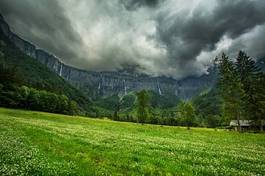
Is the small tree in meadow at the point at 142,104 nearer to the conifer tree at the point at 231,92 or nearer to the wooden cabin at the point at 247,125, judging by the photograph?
the conifer tree at the point at 231,92

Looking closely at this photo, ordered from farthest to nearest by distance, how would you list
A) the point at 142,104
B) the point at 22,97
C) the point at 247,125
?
1. the point at 22,97
2. the point at 247,125
3. the point at 142,104

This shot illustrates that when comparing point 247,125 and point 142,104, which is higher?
point 142,104

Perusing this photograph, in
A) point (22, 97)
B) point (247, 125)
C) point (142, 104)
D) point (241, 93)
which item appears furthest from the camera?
point (22, 97)

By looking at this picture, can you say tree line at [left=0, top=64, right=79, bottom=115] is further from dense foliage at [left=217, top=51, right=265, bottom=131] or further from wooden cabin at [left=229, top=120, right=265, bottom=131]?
wooden cabin at [left=229, top=120, right=265, bottom=131]

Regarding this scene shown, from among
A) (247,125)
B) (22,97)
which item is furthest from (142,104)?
(22,97)

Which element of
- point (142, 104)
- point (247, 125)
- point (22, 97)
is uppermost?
point (22, 97)

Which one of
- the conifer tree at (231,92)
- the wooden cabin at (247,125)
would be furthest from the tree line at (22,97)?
the wooden cabin at (247,125)

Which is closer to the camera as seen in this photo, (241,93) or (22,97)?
(241,93)

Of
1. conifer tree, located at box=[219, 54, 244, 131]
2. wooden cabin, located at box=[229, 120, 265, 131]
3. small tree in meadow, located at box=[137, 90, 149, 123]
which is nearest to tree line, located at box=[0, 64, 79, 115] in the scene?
small tree in meadow, located at box=[137, 90, 149, 123]

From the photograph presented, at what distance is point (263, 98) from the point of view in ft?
258

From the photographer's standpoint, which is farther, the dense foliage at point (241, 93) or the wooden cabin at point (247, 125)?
the wooden cabin at point (247, 125)

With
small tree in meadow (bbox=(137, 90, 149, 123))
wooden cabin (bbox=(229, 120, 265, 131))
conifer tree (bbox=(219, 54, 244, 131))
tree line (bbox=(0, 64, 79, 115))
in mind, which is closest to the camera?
conifer tree (bbox=(219, 54, 244, 131))

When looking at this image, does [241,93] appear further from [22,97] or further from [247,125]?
[22,97]

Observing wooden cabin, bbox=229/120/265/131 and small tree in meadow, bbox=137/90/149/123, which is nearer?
wooden cabin, bbox=229/120/265/131
